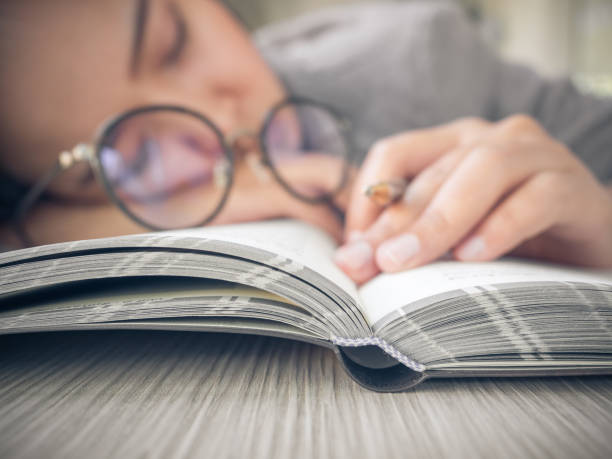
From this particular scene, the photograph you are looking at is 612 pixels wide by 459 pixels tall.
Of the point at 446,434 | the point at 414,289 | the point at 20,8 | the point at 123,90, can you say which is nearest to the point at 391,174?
the point at 414,289

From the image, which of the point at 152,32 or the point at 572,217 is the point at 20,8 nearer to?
the point at 152,32

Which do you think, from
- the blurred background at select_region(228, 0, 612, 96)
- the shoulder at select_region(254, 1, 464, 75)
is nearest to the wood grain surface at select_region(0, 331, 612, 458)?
the shoulder at select_region(254, 1, 464, 75)

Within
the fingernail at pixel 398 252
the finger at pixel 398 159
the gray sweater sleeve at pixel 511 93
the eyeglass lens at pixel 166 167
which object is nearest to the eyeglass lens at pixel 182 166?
the eyeglass lens at pixel 166 167

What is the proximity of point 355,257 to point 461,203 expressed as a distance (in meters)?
0.14

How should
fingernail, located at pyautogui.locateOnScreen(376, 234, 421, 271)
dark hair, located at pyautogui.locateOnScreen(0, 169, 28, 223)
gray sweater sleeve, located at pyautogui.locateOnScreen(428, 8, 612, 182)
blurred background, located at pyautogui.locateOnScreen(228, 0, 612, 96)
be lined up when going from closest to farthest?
fingernail, located at pyautogui.locateOnScreen(376, 234, 421, 271)
dark hair, located at pyautogui.locateOnScreen(0, 169, 28, 223)
gray sweater sleeve, located at pyautogui.locateOnScreen(428, 8, 612, 182)
blurred background, located at pyautogui.locateOnScreen(228, 0, 612, 96)

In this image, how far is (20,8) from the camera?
54 centimetres

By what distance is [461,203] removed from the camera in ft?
1.28

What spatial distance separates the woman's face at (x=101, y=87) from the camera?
56 cm

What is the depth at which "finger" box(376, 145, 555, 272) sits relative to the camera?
377 millimetres

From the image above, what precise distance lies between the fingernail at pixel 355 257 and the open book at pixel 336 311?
0.32 feet

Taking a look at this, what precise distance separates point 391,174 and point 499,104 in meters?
0.73

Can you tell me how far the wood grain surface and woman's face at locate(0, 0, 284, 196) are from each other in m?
0.43

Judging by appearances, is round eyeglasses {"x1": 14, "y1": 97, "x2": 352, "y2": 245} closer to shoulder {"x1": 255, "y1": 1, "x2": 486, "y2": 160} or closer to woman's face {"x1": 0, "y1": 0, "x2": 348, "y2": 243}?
woman's face {"x1": 0, "y1": 0, "x2": 348, "y2": 243}

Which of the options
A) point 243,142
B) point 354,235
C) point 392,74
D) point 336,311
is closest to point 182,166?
point 243,142
